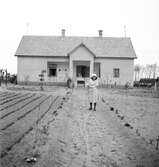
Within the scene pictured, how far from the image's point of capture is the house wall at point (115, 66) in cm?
2758

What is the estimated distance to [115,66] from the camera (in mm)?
27656

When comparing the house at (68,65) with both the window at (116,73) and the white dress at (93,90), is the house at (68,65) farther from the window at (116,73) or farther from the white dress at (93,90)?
the white dress at (93,90)

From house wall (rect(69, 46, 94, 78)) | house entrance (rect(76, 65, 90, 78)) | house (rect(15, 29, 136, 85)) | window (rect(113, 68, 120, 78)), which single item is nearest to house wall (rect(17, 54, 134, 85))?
house (rect(15, 29, 136, 85))

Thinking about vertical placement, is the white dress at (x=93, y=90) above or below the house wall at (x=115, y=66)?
below

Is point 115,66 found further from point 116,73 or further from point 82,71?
point 82,71

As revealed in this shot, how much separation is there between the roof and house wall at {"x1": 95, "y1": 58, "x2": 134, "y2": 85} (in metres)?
0.63

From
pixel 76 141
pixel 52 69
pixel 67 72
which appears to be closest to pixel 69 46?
pixel 67 72

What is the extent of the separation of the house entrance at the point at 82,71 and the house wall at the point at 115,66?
1742mm

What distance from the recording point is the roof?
27.8 metres

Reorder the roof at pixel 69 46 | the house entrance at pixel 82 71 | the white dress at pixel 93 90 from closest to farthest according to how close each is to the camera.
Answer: the white dress at pixel 93 90, the roof at pixel 69 46, the house entrance at pixel 82 71

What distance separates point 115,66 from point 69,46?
6.62 m

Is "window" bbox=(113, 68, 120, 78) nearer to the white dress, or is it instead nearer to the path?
the white dress

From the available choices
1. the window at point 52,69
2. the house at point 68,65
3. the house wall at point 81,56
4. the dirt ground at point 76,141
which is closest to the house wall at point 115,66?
the house at point 68,65

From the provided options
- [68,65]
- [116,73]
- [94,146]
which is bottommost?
[94,146]
